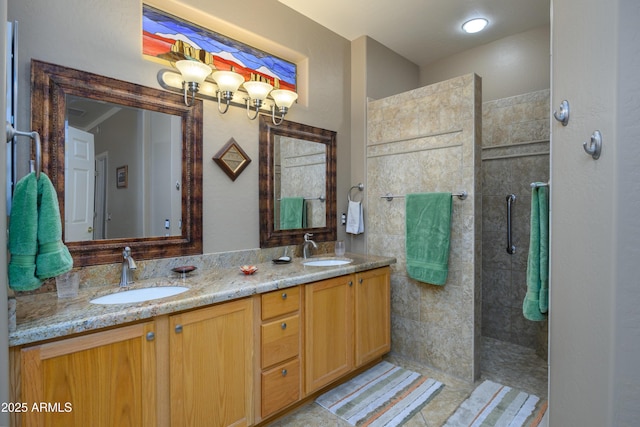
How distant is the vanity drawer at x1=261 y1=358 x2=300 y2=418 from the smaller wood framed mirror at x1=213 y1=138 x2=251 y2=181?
123 cm

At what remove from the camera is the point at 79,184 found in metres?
1.59

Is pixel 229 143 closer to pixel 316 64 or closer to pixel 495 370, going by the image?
pixel 316 64

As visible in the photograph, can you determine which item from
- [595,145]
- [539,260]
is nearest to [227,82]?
[595,145]

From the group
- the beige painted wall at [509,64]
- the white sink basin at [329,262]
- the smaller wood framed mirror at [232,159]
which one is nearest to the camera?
the smaller wood framed mirror at [232,159]

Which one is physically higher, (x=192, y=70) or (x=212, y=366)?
(x=192, y=70)

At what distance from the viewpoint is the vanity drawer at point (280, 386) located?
5.55 ft

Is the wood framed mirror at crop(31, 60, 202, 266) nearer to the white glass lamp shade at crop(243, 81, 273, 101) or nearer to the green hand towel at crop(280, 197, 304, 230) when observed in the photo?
the white glass lamp shade at crop(243, 81, 273, 101)

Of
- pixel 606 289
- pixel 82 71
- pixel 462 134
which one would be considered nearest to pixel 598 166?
pixel 606 289

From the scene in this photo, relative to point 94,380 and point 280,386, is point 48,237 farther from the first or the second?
point 280,386

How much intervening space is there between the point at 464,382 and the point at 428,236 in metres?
1.08

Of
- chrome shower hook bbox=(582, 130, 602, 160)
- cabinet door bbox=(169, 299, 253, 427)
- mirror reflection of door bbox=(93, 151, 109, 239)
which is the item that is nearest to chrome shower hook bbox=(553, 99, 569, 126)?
chrome shower hook bbox=(582, 130, 602, 160)

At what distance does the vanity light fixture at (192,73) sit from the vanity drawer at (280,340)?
1410mm

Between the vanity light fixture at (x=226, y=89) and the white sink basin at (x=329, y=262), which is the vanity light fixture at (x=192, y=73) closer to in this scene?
the vanity light fixture at (x=226, y=89)

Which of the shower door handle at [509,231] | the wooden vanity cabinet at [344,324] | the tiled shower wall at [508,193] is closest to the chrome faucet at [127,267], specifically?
the wooden vanity cabinet at [344,324]
